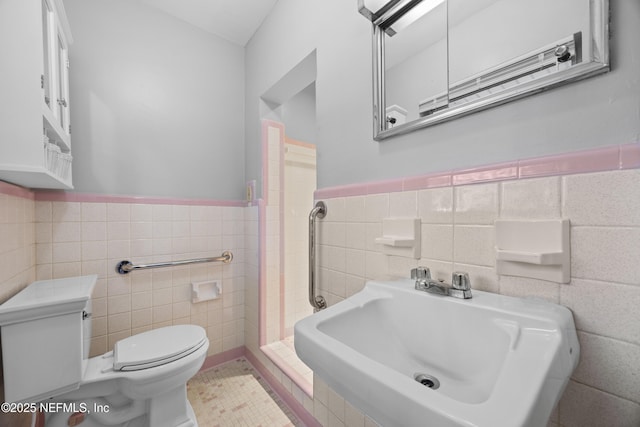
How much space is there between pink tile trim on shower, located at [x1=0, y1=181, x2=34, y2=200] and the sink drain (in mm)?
1568

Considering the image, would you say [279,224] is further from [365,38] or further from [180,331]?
[365,38]

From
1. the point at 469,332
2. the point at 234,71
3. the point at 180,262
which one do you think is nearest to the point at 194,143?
the point at 234,71

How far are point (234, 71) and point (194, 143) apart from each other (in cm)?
70

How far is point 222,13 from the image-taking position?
5.45 feet

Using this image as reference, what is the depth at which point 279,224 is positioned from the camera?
188cm

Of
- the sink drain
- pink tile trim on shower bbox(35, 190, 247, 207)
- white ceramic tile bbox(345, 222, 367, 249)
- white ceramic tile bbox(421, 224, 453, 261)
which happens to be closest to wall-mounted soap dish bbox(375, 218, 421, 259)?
white ceramic tile bbox(421, 224, 453, 261)

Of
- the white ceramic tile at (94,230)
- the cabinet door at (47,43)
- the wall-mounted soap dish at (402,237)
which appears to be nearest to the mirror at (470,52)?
the wall-mounted soap dish at (402,237)

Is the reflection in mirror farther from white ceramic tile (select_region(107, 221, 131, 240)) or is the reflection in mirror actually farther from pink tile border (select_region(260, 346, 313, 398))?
white ceramic tile (select_region(107, 221, 131, 240))

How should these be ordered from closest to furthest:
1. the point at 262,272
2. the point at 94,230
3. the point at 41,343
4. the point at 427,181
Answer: the point at 427,181, the point at 41,343, the point at 94,230, the point at 262,272

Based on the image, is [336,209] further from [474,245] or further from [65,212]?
[65,212]

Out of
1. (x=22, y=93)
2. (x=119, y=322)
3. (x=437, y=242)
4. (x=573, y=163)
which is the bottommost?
(x=119, y=322)

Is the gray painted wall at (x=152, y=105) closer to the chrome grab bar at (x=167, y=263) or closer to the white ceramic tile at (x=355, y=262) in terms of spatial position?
the chrome grab bar at (x=167, y=263)

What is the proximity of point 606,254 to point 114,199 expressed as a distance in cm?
211

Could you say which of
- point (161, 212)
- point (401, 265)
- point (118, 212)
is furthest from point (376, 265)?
point (118, 212)
